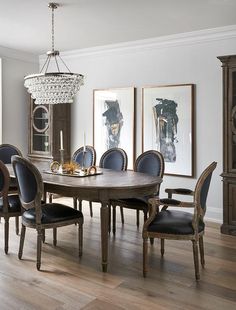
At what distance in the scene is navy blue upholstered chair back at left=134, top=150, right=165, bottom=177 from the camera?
4012 millimetres

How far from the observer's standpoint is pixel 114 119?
568 centimetres

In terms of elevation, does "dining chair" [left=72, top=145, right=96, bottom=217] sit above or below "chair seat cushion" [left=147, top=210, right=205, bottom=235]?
above

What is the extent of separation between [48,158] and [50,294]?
139 inches

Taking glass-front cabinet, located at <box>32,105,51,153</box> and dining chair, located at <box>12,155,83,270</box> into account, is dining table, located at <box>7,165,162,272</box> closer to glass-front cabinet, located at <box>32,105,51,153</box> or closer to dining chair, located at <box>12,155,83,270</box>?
dining chair, located at <box>12,155,83,270</box>

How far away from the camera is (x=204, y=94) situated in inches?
187

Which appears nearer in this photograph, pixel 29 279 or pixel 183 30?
pixel 29 279

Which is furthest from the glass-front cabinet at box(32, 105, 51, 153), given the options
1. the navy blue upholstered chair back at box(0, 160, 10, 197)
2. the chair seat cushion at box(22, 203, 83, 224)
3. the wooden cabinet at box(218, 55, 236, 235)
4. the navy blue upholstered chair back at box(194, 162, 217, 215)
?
the navy blue upholstered chair back at box(194, 162, 217, 215)

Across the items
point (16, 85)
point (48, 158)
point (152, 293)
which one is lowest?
point (152, 293)

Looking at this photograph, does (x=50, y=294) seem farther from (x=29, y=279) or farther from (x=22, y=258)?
(x=22, y=258)

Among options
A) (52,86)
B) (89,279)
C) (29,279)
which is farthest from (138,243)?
(52,86)

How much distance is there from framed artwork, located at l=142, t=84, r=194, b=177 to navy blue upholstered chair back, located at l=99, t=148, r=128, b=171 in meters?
0.86

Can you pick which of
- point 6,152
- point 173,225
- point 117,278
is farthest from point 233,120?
point 6,152

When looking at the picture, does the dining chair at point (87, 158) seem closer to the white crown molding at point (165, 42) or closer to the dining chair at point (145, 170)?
the dining chair at point (145, 170)

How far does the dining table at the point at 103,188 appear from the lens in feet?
9.96
